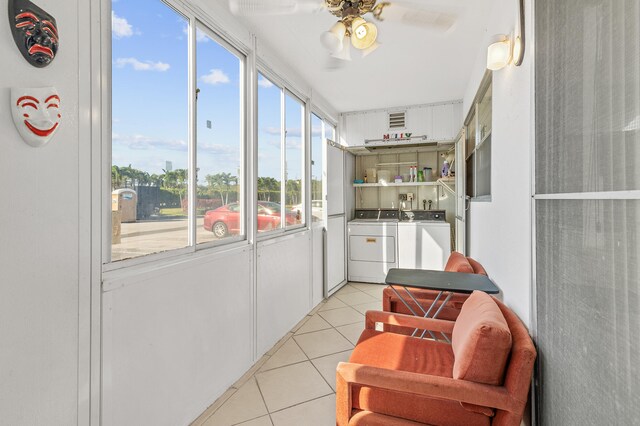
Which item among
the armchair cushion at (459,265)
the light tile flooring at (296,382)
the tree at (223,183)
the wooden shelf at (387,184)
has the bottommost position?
the light tile flooring at (296,382)

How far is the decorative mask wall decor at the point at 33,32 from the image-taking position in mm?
1035

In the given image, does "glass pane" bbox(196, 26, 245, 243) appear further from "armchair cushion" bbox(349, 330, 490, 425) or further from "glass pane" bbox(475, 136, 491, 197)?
"glass pane" bbox(475, 136, 491, 197)

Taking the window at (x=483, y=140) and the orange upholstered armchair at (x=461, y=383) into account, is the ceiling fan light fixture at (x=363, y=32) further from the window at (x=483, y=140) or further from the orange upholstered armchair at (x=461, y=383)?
the orange upholstered armchair at (x=461, y=383)

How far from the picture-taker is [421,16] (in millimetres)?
1915

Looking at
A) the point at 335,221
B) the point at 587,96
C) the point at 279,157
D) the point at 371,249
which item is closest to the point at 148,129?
the point at 279,157

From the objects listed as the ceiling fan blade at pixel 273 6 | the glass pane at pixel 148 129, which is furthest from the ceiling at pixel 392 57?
the glass pane at pixel 148 129

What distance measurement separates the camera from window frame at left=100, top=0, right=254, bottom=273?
4.61 feet

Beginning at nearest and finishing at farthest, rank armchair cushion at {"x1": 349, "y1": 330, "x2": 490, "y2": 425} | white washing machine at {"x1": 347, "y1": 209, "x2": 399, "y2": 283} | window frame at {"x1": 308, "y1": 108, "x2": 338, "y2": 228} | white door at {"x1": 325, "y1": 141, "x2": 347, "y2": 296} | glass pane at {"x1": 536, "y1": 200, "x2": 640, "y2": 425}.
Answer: glass pane at {"x1": 536, "y1": 200, "x2": 640, "y2": 425}
armchair cushion at {"x1": 349, "y1": 330, "x2": 490, "y2": 425}
window frame at {"x1": 308, "y1": 108, "x2": 338, "y2": 228}
white door at {"x1": 325, "y1": 141, "x2": 347, "y2": 296}
white washing machine at {"x1": 347, "y1": 209, "x2": 399, "y2": 283}

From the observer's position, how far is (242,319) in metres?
2.39

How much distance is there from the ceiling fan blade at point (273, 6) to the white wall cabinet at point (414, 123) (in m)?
2.78

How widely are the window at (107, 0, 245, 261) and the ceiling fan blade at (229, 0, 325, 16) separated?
1.02 ft

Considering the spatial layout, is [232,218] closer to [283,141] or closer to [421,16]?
[283,141]

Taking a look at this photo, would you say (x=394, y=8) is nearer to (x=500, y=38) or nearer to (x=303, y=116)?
(x=500, y=38)

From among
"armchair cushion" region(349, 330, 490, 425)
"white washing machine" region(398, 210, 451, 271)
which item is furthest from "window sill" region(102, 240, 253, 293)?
"white washing machine" region(398, 210, 451, 271)
